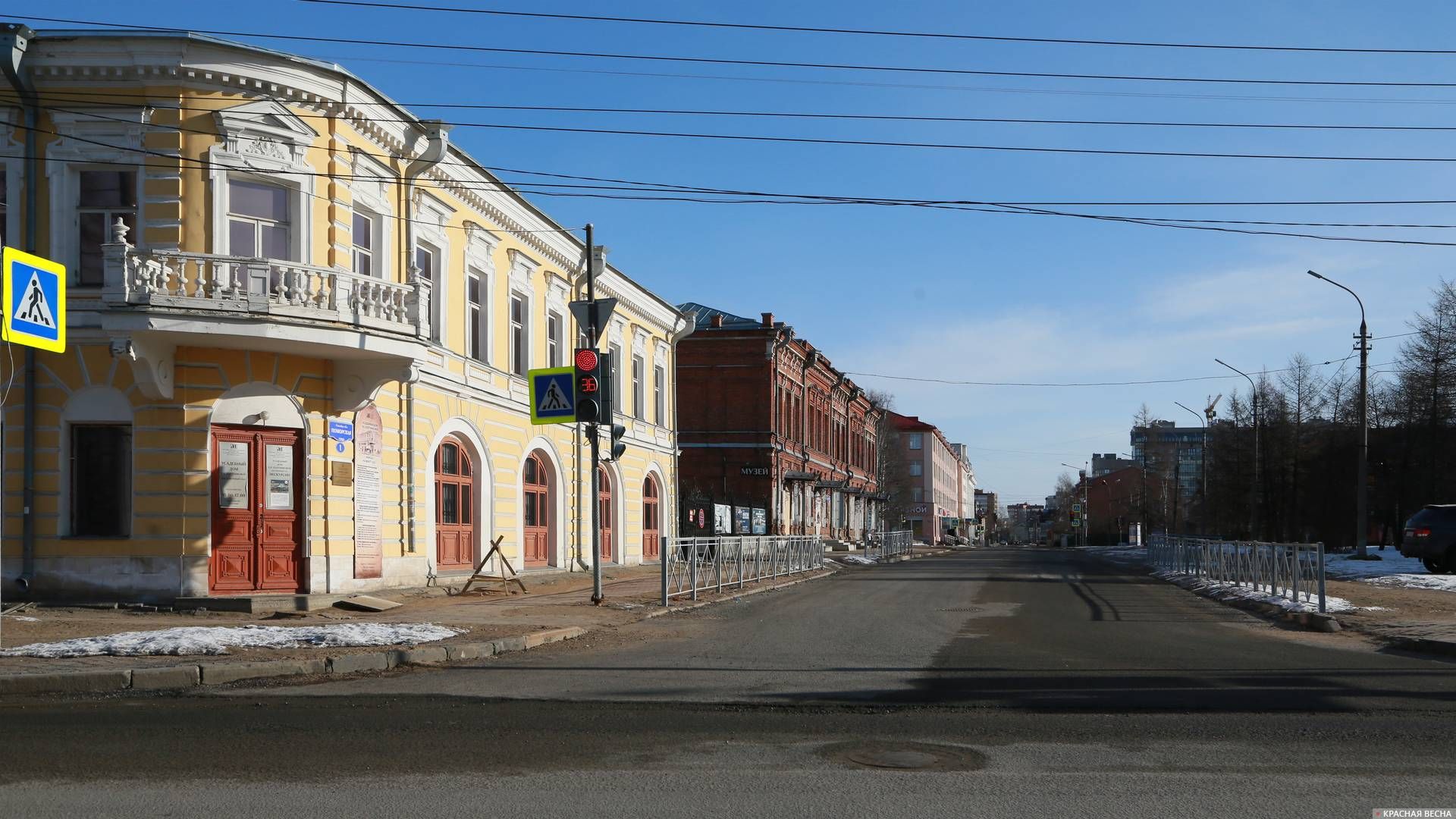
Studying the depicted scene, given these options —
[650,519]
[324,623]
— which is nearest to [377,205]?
[324,623]

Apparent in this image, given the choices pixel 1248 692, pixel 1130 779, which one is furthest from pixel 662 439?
pixel 1130 779

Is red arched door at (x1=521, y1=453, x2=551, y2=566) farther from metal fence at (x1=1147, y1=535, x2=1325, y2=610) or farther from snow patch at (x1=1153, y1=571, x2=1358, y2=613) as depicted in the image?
metal fence at (x1=1147, y1=535, x2=1325, y2=610)

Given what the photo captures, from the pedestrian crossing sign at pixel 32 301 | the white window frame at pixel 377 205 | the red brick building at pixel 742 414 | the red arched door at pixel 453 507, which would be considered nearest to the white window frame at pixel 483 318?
the red arched door at pixel 453 507

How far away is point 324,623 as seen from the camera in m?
14.5

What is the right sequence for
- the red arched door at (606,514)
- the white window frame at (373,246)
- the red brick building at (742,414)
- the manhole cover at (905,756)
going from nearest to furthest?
the manhole cover at (905,756)
the white window frame at (373,246)
the red arched door at (606,514)
the red brick building at (742,414)

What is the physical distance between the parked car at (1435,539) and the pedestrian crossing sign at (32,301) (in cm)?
2925

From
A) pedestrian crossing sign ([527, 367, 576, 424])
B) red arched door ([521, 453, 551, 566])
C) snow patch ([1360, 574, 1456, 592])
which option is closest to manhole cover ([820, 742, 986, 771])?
pedestrian crossing sign ([527, 367, 576, 424])

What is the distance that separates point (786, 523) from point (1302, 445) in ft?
93.4

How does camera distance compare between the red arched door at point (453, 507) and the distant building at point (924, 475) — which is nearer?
the red arched door at point (453, 507)

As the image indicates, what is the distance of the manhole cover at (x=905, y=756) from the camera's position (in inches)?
270

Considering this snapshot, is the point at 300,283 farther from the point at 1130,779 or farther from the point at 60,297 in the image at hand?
the point at 1130,779

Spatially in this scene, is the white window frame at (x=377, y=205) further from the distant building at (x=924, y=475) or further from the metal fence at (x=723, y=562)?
the distant building at (x=924, y=475)

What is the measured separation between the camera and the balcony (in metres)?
16.0

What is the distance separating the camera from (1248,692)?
31.9 ft
